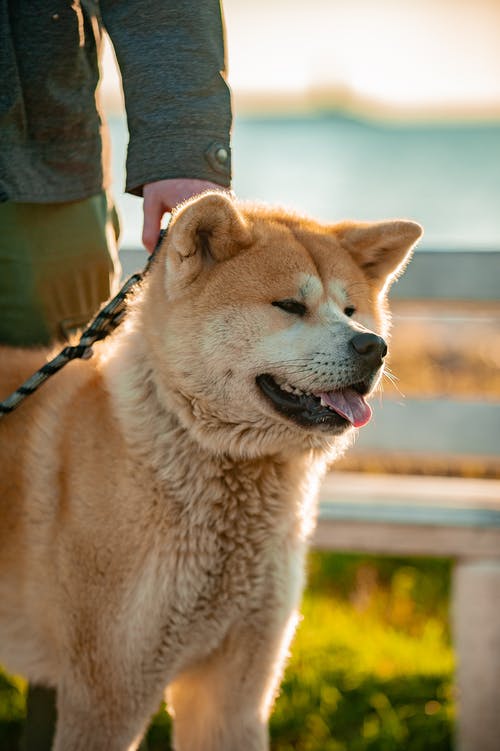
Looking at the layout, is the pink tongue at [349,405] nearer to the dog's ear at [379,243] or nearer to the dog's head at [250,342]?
the dog's head at [250,342]

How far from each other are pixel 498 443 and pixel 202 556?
5.27 feet

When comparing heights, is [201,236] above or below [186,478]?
above

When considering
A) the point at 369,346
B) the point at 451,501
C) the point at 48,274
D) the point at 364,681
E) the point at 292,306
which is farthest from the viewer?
the point at 364,681

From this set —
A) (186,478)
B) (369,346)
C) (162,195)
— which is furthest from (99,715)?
(162,195)

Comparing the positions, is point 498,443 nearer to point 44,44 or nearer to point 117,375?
point 117,375

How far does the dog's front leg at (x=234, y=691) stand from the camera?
7.30 feet

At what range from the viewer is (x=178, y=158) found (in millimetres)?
2203

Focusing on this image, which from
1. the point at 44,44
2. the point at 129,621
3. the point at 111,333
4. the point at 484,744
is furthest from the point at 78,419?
the point at 484,744

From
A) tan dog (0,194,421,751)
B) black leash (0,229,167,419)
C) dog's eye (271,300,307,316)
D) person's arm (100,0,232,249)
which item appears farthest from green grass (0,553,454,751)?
person's arm (100,0,232,249)

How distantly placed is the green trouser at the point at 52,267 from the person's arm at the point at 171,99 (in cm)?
22

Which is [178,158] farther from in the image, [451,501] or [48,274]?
[451,501]

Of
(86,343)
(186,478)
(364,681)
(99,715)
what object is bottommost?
(364,681)

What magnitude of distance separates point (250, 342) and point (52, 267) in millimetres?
641

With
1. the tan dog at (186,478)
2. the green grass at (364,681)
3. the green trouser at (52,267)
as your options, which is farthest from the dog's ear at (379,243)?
the green grass at (364,681)
